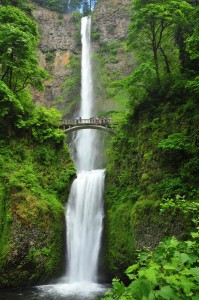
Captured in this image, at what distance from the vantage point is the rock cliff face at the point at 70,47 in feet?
120

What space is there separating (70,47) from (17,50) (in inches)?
1081

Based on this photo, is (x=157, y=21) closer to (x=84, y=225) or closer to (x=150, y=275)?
(x=84, y=225)

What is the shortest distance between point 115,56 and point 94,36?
6357mm

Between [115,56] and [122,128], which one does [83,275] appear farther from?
[115,56]

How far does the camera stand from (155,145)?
13039 mm

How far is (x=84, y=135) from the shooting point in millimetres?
32562

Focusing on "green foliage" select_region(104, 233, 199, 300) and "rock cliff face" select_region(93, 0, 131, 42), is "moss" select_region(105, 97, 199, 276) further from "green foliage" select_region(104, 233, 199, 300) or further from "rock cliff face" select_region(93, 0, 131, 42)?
"rock cliff face" select_region(93, 0, 131, 42)

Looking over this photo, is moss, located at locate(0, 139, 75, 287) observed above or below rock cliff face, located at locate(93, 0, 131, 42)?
below

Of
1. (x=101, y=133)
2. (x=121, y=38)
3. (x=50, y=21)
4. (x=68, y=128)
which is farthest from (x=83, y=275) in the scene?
(x=50, y=21)

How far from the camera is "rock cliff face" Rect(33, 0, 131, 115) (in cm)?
3662

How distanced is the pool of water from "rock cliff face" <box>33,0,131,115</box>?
926 inches

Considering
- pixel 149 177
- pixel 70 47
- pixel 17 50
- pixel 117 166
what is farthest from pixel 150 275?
pixel 70 47

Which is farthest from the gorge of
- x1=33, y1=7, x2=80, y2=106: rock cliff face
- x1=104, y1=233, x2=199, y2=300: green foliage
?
x1=33, y1=7, x2=80, y2=106: rock cliff face

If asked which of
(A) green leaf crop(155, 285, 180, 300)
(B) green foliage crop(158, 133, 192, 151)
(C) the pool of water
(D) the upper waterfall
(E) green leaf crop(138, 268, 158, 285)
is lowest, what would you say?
(C) the pool of water
